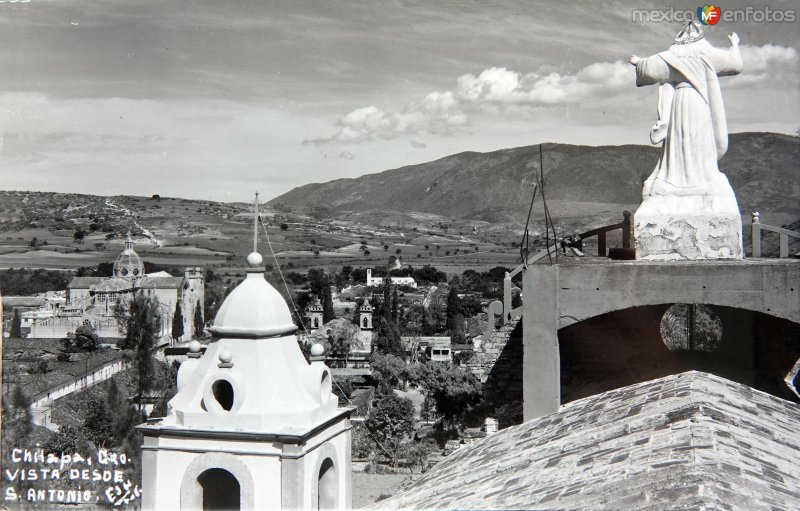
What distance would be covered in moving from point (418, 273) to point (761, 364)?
77.2 metres

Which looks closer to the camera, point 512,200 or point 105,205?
point 105,205

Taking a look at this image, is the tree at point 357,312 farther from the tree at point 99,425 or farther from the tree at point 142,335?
the tree at point 99,425

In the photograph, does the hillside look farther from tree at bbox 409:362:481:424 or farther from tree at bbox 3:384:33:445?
tree at bbox 3:384:33:445

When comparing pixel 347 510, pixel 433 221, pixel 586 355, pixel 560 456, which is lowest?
pixel 347 510

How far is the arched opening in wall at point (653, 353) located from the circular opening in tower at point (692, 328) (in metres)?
0.08

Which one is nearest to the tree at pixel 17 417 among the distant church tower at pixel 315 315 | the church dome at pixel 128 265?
the church dome at pixel 128 265

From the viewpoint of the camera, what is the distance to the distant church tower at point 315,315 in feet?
201

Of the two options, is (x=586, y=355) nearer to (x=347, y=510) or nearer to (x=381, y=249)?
(x=347, y=510)

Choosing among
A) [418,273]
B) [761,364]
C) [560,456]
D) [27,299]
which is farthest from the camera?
[418,273]

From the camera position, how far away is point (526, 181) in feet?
166

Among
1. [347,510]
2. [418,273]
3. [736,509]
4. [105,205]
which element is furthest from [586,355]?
[418,273]

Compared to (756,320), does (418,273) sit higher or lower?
higher

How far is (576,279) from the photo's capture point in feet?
31.0

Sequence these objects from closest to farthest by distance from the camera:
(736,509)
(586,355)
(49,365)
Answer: (736,509) → (586,355) → (49,365)
